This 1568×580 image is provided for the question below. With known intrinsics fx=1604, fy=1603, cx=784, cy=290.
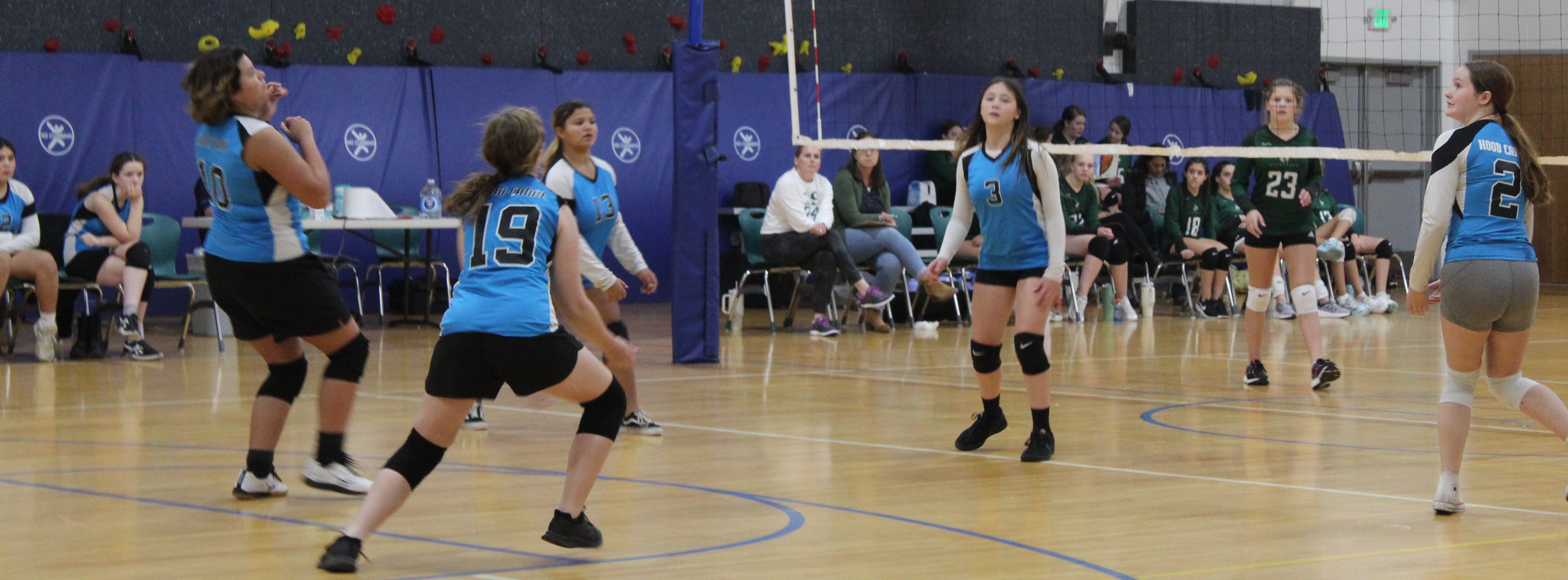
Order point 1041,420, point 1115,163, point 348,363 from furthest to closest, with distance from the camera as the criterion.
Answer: point 1115,163 < point 1041,420 < point 348,363

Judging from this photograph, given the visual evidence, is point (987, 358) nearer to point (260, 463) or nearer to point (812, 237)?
point (260, 463)

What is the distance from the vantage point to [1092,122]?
646 inches

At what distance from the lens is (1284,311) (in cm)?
1317

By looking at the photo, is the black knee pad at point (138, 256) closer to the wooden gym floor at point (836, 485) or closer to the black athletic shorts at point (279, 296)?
the wooden gym floor at point (836, 485)

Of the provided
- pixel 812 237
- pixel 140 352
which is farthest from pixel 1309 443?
pixel 140 352

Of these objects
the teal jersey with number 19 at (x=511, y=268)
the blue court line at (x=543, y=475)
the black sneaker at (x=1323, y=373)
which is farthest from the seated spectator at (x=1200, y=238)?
the teal jersey with number 19 at (x=511, y=268)

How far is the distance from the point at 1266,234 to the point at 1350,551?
13.6ft

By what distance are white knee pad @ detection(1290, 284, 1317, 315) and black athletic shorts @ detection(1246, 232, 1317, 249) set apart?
22 centimetres

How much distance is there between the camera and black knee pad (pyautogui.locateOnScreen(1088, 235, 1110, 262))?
12.5 metres

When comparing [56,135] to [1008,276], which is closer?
[1008,276]

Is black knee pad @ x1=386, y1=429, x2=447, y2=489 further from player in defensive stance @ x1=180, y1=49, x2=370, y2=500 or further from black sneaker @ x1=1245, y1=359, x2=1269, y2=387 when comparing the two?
black sneaker @ x1=1245, y1=359, x2=1269, y2=387

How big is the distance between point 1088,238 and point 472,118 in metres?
5.40

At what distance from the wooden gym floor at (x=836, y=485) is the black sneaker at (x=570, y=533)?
1.6 inches

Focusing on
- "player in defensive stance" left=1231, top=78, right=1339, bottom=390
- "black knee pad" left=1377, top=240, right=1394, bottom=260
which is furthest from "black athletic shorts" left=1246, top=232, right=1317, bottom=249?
"black knee pad" left=1377, top=240, right=1394, bottom=260
